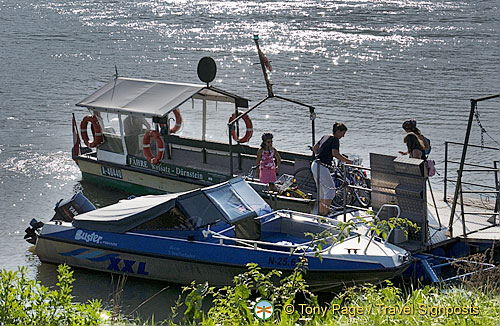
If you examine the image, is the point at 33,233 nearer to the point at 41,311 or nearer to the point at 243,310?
the point at 41,311

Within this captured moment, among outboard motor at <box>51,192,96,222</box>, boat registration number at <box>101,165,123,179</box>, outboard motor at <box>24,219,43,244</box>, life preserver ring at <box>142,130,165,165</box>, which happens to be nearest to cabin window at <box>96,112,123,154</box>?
boat registration number at <box>101,165,123,179</box>

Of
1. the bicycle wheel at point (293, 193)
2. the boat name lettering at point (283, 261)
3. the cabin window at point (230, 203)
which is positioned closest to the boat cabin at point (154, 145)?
the bicycle wheel at point (293, 193)

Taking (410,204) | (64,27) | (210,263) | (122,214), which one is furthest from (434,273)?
(64,27)

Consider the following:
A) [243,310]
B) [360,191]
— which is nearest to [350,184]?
[360,191]

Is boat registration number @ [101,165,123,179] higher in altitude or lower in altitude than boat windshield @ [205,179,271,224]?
lower

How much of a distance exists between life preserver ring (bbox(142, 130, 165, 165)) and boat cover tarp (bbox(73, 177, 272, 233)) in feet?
12.6

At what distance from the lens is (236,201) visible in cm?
1327

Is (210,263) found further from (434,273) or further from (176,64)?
(176,64)

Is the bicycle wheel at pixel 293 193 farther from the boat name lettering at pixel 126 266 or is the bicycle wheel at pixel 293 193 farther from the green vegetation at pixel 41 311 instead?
the green vegetation at pixel 41 311

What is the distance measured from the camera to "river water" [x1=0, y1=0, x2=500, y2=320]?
808 inches

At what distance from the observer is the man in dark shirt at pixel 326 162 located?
542 inches

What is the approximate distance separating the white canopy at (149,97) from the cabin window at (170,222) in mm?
4517

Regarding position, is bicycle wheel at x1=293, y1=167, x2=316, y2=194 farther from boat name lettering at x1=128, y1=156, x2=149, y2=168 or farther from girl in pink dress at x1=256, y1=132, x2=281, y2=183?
boat name lettering at x1=128, y1=156, x2=149, y2=168

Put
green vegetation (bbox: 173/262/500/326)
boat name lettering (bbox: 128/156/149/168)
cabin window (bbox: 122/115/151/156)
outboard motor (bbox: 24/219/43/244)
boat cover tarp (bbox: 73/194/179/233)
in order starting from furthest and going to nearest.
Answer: cabin window (bbox: 122/115/151/156) → boat name lettering (bbox: 128/156/149/168) → outboard motor (bbox: 24/219/43/244) → boat cover tarp (bbox: 73/194/179/233) → green vegetation (bbox: 173/262/500/326)
